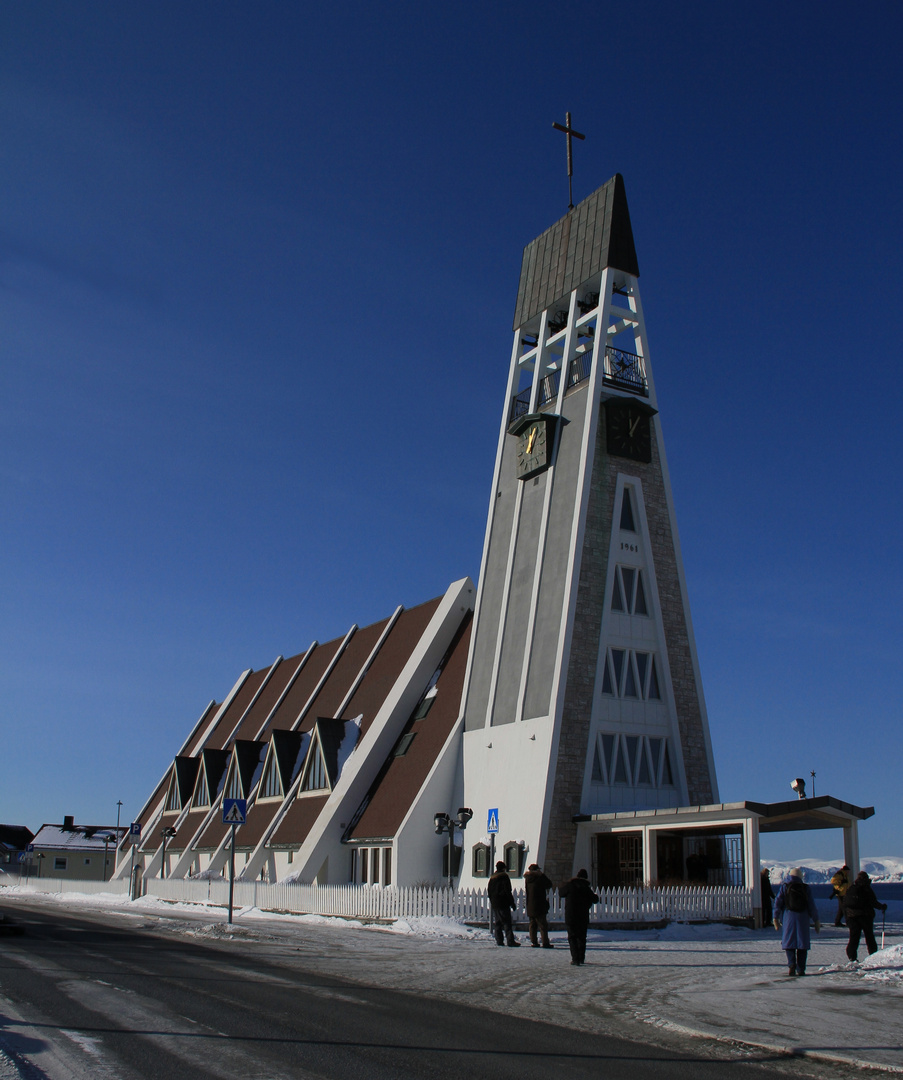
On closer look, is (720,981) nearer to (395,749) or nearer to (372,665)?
(395,749)

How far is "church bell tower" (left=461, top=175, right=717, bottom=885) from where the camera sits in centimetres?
2897

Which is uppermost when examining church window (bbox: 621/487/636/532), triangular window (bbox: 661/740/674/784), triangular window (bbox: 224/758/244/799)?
church window (bbox: 621/487/636/532)

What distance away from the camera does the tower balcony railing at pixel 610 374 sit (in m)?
33.4

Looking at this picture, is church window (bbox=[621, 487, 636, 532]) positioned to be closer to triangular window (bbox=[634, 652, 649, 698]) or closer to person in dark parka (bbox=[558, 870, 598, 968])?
triangular window (bbox=[634, 652, 649, 698])

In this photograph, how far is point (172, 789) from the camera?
52031 mm

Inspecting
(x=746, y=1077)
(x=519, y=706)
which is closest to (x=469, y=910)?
(x=519, y=706)

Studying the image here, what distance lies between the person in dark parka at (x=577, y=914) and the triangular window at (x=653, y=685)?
15.0 metres

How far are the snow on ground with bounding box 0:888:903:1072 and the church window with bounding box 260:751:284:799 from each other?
1423 centimetres

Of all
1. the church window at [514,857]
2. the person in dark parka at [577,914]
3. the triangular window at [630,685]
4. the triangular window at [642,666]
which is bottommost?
the church window at [514,857]

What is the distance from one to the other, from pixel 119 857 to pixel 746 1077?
2219 inches

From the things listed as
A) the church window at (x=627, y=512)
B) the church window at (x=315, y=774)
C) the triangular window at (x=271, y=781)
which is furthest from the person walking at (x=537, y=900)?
the triangular window at (x=271, y=781)

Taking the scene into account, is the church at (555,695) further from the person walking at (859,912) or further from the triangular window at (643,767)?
the person walking at (859,912)

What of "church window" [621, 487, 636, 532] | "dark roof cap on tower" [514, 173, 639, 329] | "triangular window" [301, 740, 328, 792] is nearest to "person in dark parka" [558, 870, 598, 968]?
"church window" [621, 487, 636, 532]

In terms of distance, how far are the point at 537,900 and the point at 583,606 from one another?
13063mm
